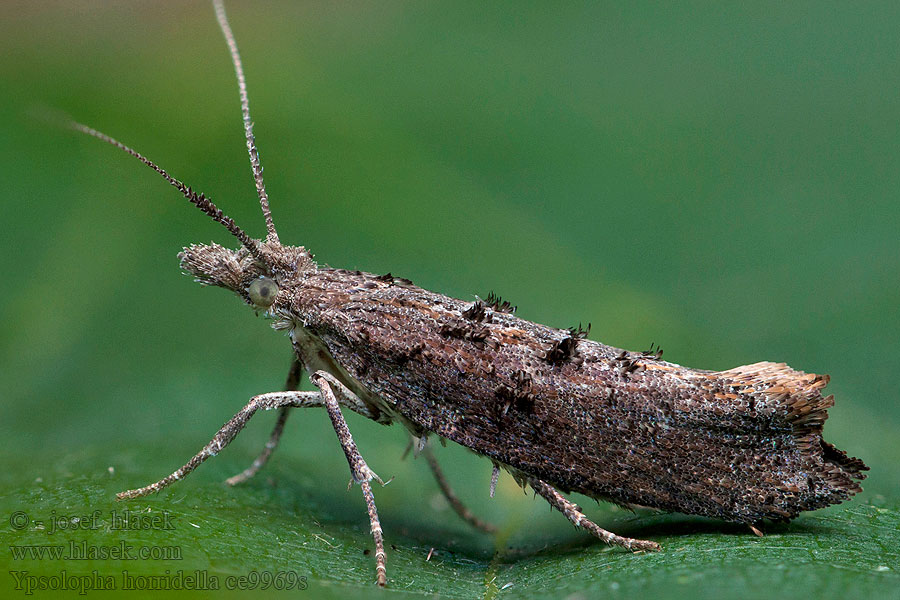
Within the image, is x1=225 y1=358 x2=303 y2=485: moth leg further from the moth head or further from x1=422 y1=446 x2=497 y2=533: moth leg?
x1=422 y1=446 x2=497 y2=533: moth leg

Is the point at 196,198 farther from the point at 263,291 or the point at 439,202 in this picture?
the point at 439,202

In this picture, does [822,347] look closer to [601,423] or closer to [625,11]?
[601,423]

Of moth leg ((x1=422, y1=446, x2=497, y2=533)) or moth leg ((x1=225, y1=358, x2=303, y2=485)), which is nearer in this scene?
moth leg ((x1=225, y1=358, x2=303, y2=485))

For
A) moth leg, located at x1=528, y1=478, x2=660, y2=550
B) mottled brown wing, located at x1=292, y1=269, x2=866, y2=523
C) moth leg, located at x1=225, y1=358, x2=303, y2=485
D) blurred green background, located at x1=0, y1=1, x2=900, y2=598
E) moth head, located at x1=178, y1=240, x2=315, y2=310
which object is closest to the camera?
moth leg, located at x1=528, y1=478, x2=660, y2=550

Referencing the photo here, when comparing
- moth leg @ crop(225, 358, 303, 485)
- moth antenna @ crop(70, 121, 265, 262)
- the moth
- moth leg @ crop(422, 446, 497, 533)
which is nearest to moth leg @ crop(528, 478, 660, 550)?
the moth

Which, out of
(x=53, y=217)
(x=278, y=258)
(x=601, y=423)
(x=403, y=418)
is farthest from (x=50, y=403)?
(x=601, y=423)

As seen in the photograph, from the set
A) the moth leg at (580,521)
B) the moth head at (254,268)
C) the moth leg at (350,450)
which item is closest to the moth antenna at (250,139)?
the moth head at (254,268)
